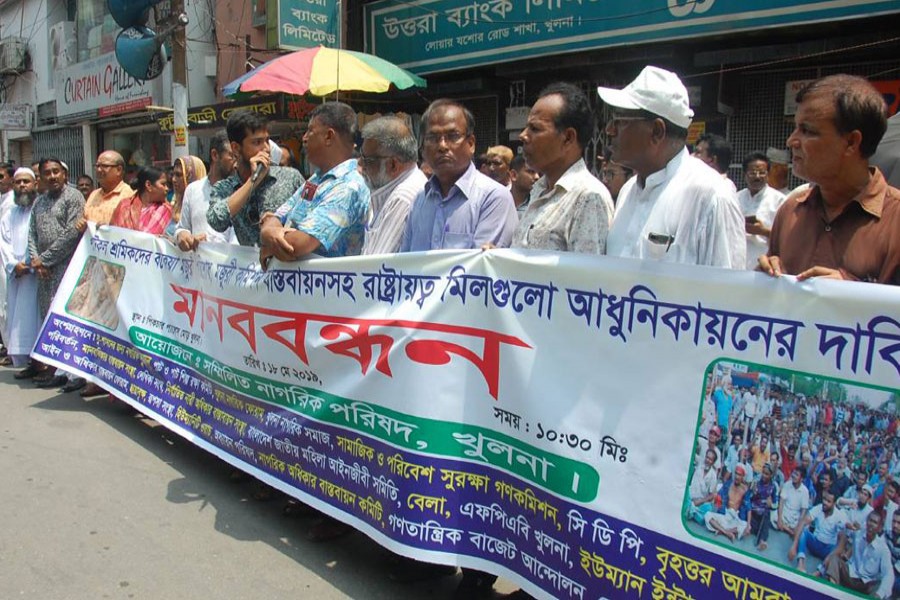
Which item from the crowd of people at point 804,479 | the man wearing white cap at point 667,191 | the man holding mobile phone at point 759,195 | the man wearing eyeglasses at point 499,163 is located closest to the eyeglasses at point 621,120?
the man wearing white cap at point 667,191

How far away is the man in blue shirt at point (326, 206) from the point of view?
329cm

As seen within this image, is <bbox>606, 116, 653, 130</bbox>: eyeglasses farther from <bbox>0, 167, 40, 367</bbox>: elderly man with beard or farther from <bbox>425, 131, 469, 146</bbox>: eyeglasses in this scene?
<bbox>0, 167, 40, 367</bbox>: elderly man with beard

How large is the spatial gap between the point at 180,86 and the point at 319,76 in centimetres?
153

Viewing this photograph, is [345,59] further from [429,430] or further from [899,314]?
[899,314]

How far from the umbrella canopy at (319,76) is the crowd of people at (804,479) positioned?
6.08m

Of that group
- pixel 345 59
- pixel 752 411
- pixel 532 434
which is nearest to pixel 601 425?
pixel 532 434

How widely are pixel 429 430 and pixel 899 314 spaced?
1.53 metres

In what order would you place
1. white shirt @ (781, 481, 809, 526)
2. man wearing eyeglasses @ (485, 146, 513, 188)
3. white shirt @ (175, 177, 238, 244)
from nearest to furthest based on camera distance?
white shirt @ (781, 481, 809, 526) < white shirt @ (175, 177, 238, 244) < man wearing eyeglasses @ (485, 146, 513, 188)

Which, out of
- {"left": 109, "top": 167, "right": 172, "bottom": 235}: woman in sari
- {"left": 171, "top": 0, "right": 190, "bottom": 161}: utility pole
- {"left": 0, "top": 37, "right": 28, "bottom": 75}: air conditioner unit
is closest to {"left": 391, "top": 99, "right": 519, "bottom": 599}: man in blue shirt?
{"left": 109, "top": 167, "right": 172, "bottom": 235}: woman in sari

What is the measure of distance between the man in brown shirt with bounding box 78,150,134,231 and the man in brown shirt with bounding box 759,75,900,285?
5.29 meters

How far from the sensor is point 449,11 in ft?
30.7

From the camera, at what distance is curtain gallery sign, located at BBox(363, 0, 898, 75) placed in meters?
6.64

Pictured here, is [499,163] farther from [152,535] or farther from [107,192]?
[152,535]

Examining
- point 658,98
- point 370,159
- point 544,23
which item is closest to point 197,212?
point 370,159
